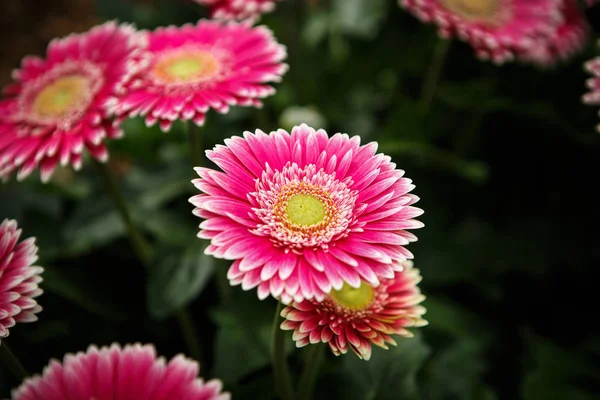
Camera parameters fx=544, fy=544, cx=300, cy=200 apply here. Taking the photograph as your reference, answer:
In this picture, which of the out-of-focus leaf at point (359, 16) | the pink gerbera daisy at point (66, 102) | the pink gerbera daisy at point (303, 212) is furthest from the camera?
the out-of-focus leaf at point (359, 16)

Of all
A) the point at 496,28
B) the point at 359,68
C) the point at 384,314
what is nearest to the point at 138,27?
the point at 359,68

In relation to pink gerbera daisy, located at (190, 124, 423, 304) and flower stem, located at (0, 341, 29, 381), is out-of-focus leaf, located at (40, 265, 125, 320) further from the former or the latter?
pink gerbera daisy, located at (190, 124, 423, 304)

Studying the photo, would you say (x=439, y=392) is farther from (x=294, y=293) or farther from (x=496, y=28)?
(x=496, y=28)

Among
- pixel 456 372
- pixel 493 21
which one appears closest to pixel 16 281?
pixel 456 372

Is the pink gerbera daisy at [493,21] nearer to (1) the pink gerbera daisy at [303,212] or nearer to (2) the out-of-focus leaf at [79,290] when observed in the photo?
(1) the pink gerbera daisy at [303,212]

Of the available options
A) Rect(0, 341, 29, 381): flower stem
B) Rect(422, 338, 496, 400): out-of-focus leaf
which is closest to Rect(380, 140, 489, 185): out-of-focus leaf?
Rect(422, 338, 496, 400): out-of-focus leaf

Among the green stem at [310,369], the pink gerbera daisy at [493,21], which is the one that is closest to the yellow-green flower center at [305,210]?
the green stem at [310,369]
